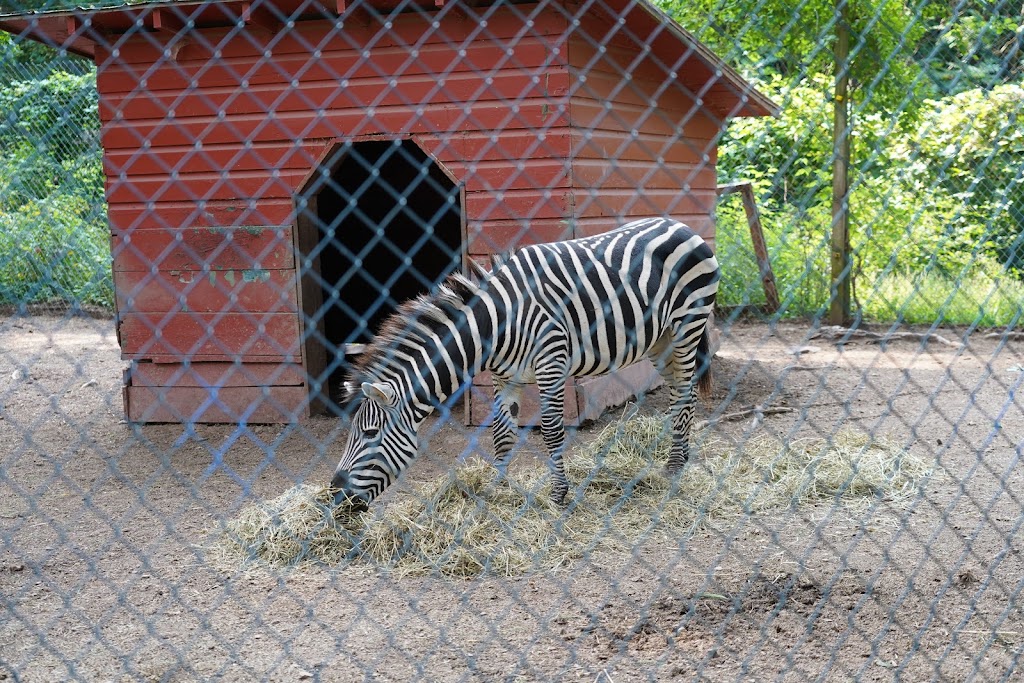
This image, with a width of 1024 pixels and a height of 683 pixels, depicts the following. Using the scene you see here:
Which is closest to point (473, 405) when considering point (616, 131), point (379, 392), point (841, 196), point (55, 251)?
point (616, 131)

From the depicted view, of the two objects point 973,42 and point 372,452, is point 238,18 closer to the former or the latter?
point 372,452

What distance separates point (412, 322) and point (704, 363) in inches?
81.2

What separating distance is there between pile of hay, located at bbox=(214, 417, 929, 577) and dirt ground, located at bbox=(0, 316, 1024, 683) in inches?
4.9

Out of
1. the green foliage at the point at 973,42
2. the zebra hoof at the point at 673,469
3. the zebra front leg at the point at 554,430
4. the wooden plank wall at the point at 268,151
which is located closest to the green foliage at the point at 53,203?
the wooden plank wall at the point at 268,151

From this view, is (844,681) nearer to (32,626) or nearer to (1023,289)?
(32,626)

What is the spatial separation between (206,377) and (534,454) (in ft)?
7.71

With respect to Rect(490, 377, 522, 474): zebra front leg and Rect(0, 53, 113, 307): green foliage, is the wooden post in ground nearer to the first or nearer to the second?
Rect(490, 377, 522, 474): zebra front leg

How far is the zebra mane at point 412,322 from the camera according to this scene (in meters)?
4.21

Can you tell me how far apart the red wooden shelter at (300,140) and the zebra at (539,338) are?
58cm

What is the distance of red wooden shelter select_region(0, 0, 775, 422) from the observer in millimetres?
5684

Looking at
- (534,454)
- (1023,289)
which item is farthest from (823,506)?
(1023,289)

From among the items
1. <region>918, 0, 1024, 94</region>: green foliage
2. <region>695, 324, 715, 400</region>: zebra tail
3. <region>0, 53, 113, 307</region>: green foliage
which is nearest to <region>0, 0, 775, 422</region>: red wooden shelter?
<region>695, 324, 715, 400</region>: zebra tail

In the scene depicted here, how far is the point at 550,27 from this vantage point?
5.63 meters

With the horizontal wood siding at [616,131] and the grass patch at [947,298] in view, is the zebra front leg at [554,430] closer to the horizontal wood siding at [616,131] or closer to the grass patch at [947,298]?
the horizontal wood siding at [616,131]
